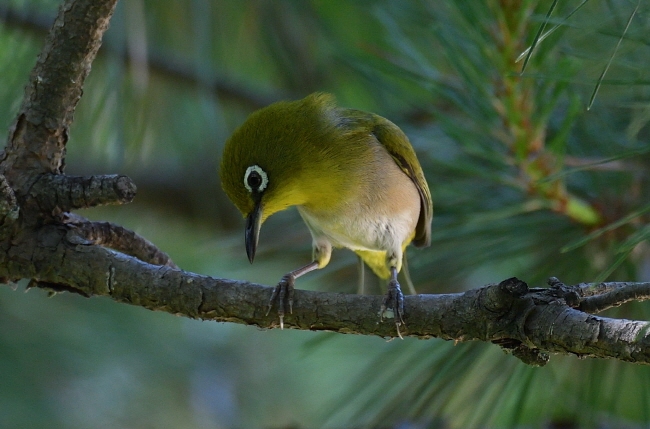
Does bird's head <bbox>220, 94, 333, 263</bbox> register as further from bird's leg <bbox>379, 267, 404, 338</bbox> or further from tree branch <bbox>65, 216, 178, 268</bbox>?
bird's leg <bbox>379, 267, 404, 338</bbox>

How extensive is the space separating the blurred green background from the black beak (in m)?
0.34

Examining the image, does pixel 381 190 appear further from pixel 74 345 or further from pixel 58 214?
pixel 74 345

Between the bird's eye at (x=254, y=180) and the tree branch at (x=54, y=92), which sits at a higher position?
the tree branch at (x=54, y=92)

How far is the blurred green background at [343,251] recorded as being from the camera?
8.53ft

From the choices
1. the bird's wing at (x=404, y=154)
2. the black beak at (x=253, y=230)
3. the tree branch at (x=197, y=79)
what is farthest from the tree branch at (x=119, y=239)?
the tree branch at (x=197, y=79)

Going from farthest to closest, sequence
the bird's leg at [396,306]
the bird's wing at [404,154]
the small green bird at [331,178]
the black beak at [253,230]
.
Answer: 1. the bird's wing at [404,154]
2. the small green bird at [331,178]
3. the black beak at [253,230]
4. the bird's leg at [396,306]

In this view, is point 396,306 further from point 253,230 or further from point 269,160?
point 269,160

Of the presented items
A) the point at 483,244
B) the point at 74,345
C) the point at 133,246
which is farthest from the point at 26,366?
the point at 483,244

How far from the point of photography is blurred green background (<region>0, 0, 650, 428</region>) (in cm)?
260

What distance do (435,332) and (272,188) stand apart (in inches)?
53.1

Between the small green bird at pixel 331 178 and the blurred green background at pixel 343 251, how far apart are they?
0.13 m

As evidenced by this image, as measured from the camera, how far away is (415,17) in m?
3.26

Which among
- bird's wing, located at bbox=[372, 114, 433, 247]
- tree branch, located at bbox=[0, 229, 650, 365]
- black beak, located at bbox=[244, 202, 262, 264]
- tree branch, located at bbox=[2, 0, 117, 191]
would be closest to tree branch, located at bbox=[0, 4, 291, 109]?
bird's wing, located at bbox=[372, 114, 433, 247]

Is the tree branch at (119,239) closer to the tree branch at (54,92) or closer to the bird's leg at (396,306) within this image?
the tree branch at (54,92)
